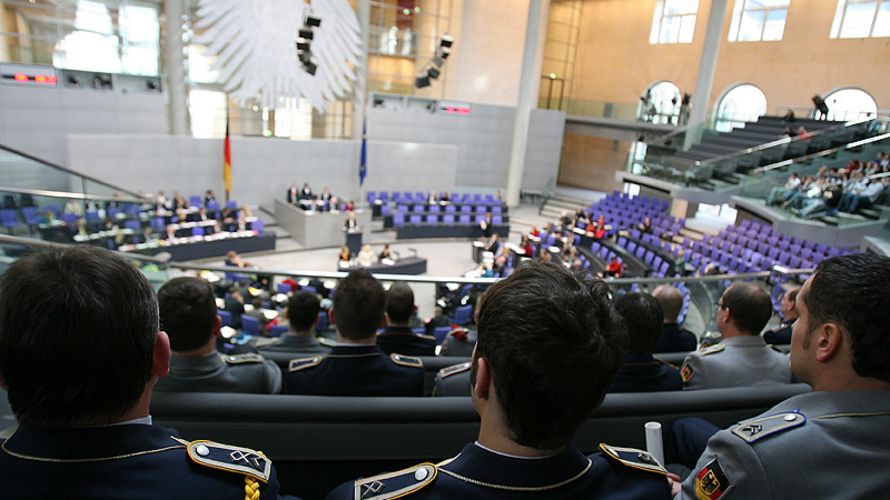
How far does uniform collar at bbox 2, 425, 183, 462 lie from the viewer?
36.0 inches

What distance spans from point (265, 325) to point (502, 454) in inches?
226

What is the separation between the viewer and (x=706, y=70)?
17.8m

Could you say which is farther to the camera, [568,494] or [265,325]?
[265,325]

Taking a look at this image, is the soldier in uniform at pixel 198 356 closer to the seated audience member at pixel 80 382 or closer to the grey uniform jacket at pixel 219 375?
the grey uniform jacket at pixel 219 375

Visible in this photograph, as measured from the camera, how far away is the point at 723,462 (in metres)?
1.27

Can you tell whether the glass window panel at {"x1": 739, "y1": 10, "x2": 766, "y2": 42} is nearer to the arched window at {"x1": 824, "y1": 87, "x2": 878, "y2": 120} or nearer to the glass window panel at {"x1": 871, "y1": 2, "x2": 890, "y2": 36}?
the arched window at {"x1": 824, "y1": 87, "x2": 878, "y2": 120}

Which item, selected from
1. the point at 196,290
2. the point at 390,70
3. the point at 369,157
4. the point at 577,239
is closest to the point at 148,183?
the point at 369,157

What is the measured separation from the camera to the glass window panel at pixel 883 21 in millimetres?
16391

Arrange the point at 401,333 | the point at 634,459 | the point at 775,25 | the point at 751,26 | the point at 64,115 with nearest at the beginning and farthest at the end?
the point at 634,459 → the point at 401,333 → the point at 64,115 → the point at 775,25 → the point at 751,26

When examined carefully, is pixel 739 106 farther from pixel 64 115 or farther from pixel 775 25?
pixel 64 115

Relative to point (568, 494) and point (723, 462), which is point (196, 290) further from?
point (723, 462)

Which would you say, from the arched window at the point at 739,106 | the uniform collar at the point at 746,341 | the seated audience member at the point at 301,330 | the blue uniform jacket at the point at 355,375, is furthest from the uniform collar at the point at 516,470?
the arched window at the point at 739,106

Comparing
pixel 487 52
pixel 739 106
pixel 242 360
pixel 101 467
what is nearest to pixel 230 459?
pixel 101 467

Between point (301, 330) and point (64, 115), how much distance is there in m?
14.6
